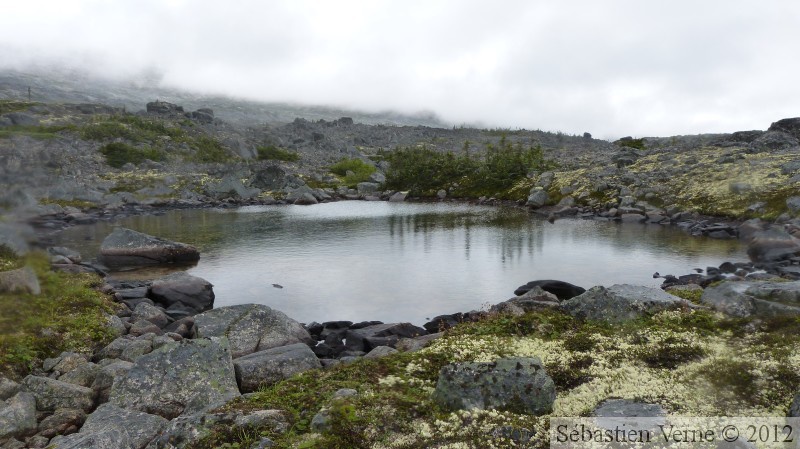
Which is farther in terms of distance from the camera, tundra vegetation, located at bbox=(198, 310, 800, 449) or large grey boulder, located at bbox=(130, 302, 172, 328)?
large grey boulder, located at bbox=(130, 302, 172, 328)

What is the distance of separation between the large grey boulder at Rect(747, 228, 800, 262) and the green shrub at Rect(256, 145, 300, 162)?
157592 millimetres

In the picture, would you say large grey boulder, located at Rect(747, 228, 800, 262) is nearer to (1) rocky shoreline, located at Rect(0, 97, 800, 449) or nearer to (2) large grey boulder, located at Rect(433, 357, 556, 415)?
(1) rocky shoreline, located at Rect(0, 97, 800, 449)

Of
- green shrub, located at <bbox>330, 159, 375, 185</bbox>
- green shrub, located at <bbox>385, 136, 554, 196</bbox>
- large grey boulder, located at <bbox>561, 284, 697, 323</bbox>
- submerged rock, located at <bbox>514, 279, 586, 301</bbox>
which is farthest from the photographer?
green shrub, located at <bbox>330, 159, 375, 185</bbox>

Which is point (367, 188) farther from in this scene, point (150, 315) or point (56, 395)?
point (56, 395)

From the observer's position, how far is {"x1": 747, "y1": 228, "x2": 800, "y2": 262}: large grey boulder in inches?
1626

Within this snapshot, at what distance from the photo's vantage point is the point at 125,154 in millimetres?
144875

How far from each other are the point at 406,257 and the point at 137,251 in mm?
25429

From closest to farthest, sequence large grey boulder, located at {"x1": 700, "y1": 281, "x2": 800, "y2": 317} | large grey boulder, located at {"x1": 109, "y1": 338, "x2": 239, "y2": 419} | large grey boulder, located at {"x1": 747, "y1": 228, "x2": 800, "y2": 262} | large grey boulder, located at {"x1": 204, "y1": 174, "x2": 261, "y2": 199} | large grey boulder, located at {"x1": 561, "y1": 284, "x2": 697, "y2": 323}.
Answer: large grey boulder, located at {"x1": 109, "y1": 338, "x2": 239, "y2": 419}, large grey boulder, located at {"x1": 700, "y1": 281, "x2": 800, "y2": 317}, large grey boulder, located at {"x1": 561, "y1": 284, "x2": 697, "y2": 323}, large grey boulder, located at {"x1": 747, "y1": 228, "x2": 800, "y2": 262}, large grey boulder, located at {"x1": 204, "y1": 174, "x2": 261, "y2": 199}

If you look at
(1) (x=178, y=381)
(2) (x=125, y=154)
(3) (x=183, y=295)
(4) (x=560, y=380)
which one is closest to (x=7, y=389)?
(1) (x=178, y=381)

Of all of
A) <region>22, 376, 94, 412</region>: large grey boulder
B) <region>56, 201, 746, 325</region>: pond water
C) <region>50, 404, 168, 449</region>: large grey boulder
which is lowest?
<region>56, 201, 746, 325</region>: pond water

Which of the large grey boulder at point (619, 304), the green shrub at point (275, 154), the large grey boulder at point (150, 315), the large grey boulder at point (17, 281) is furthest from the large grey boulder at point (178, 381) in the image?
the green shrub at point (275, 154)

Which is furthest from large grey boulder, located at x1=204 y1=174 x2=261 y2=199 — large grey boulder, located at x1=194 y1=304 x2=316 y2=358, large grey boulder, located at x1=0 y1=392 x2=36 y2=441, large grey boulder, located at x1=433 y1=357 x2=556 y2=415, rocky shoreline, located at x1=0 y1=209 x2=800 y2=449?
large grey boulder, located at x1=433 y1=357 x2=556 y2=415

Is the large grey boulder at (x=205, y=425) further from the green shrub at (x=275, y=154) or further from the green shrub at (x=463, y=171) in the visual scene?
the green shrub at (x=275, y=154)

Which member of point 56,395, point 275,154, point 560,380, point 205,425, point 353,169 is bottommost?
point 56,395
